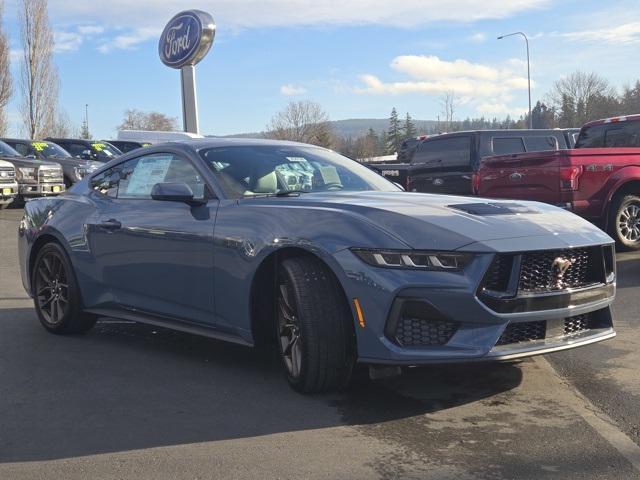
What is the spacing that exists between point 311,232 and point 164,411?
1.28 meters

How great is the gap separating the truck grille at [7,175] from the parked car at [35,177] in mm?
780

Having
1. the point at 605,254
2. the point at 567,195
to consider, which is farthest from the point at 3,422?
the point at 567,195

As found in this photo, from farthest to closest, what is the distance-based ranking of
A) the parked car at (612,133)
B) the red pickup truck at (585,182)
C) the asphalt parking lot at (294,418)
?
the parked car at (612,133) → the red pickup truck at (585,182) → the asphalt parking lot at (294,418)

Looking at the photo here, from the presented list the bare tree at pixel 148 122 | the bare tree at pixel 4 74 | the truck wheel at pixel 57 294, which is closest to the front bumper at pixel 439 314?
the truck wheel at pixel 57 294

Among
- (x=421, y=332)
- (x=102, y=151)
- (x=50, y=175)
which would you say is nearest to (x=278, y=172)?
(x=421, y=332)

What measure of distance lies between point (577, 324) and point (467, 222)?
90cm

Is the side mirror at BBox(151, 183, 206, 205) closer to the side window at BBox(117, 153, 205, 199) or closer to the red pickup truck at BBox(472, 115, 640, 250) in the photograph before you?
the side window at BBox(117, 153, 205, 199)

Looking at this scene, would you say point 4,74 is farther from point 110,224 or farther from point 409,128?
point 409,128

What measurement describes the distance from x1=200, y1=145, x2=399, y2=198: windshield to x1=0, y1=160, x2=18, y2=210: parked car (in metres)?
14.2

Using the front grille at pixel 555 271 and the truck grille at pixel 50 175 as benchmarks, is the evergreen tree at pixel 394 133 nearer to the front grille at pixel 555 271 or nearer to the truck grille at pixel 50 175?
the truck grille at pixel 50 175

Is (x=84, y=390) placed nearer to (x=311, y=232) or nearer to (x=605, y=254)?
(x=311, y=232)

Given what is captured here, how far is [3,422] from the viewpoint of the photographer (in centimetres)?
396

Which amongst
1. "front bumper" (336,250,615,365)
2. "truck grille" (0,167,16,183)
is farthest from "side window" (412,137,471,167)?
"truck grille" (0,167,16,183)

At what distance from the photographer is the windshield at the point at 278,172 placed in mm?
4934
